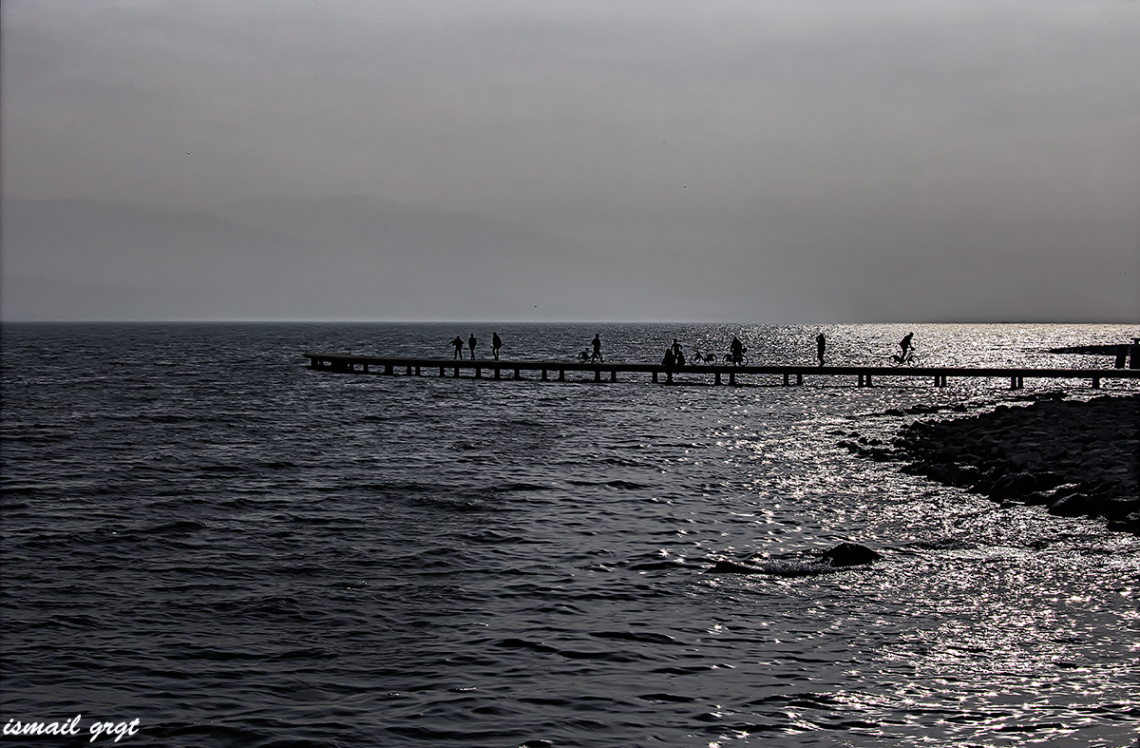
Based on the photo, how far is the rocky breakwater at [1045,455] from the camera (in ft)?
58.4

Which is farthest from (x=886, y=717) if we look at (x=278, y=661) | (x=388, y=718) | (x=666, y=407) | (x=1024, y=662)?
(x=666, y=407)

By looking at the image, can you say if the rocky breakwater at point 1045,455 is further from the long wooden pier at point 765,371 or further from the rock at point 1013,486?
the long wooden pier at point 765,371

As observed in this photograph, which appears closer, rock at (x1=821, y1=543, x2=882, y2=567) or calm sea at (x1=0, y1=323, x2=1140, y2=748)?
calm sea at (x1=0, y1=323, x2=1140, y2=748)

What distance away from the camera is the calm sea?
28.7ft

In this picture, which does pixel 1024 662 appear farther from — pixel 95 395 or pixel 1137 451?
pixel 95 395

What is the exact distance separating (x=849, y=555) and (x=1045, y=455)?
11.0 meters

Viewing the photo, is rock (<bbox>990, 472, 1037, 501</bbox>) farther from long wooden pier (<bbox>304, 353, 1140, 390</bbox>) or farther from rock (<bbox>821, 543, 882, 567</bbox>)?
long wooden pier (<bbox>304, 353, 1140, 390</bbox>)

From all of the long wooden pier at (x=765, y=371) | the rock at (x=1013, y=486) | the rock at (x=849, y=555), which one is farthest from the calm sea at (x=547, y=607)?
the long wooden pier at (x=765, y=371)

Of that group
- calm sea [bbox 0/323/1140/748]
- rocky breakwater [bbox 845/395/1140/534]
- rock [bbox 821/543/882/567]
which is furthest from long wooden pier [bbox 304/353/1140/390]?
rock [bbox 821/543/882/567]

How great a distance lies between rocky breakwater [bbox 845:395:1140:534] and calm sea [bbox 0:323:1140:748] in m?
0.76

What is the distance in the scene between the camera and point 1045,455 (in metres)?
22.7

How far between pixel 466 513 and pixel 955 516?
29.5 ft

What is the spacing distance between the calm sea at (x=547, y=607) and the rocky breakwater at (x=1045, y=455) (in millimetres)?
759

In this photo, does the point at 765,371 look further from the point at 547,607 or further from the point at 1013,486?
the point at 547,607
